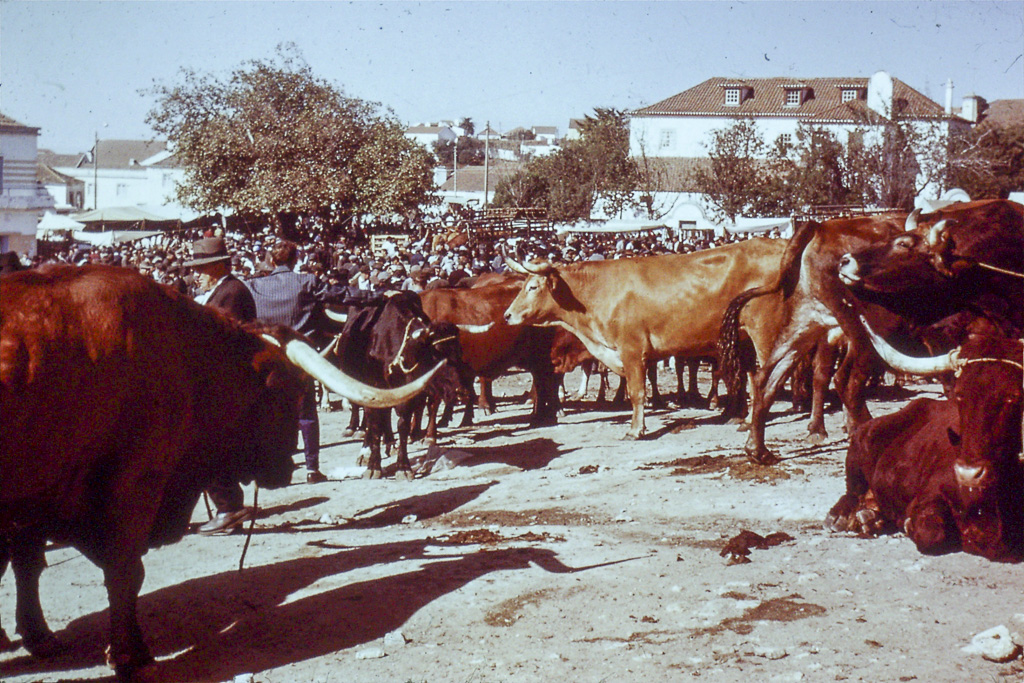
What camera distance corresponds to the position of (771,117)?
207ft

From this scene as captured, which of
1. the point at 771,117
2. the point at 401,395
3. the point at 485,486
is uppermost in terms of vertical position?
the point at 771,117

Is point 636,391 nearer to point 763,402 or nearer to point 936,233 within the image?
point 763,402

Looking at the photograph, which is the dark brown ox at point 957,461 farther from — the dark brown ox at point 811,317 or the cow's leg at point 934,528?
the dark brown ox at point 811,317

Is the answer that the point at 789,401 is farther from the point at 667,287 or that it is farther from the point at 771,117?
the point at 771,117

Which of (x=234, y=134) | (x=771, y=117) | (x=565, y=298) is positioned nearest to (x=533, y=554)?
(x=565, y=298)

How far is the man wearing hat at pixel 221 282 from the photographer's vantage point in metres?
8.62

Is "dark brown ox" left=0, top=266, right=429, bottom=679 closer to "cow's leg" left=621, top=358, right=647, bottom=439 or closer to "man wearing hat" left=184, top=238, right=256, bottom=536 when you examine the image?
"man wearing hat" left=184, top=238, right=256, bottom=536

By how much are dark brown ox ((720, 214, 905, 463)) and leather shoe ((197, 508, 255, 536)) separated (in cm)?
468

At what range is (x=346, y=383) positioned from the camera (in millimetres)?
5895

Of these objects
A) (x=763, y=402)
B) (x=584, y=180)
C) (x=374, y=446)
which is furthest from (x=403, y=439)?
(x=584, y=180)

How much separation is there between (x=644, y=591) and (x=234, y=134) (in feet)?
107

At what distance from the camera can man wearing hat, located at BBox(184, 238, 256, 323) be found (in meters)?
Answer: 8.62

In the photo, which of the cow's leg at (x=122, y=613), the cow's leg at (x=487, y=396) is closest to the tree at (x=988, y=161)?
the cow's leg at (x=487, y=396)

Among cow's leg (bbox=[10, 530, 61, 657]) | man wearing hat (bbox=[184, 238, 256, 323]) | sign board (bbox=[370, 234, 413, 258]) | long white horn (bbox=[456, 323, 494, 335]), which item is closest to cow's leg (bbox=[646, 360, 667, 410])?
long white horn (bbox=[456, 323, 494, 335])
